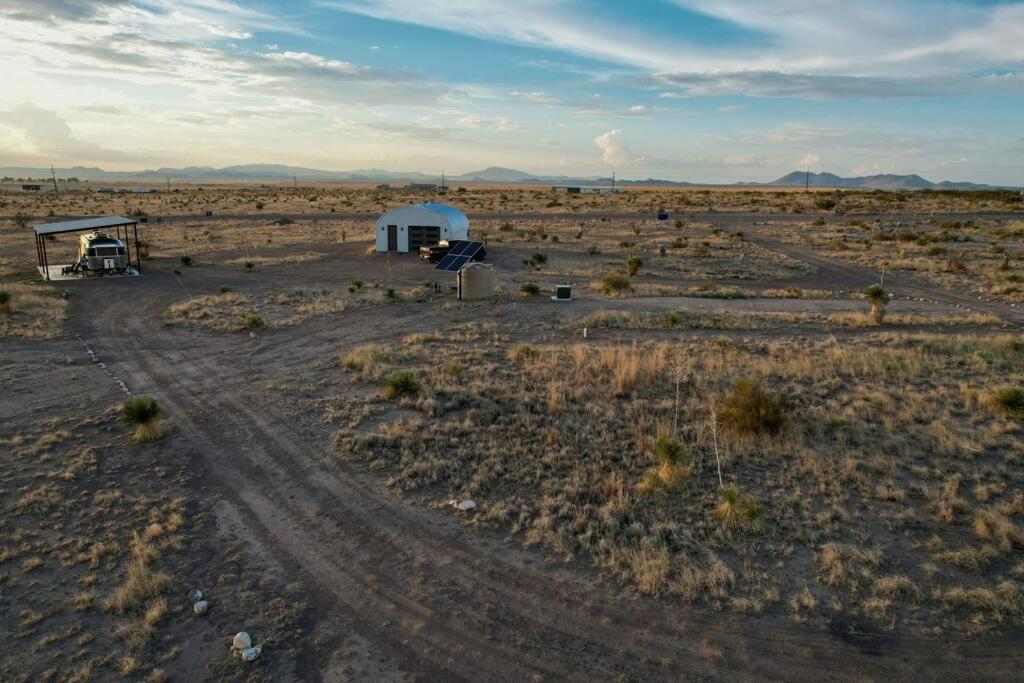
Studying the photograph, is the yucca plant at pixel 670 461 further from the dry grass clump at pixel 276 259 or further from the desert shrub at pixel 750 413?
the dry grass clump at pixel 276 259

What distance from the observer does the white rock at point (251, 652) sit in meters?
7.72

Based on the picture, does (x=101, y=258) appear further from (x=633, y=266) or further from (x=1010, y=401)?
(x=1010, y=401)

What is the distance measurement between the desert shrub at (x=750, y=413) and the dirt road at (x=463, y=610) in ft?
20.9

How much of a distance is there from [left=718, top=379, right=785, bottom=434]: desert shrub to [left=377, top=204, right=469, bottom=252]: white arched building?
35.2 meters

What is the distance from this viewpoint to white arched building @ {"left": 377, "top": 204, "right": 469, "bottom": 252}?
156 feet

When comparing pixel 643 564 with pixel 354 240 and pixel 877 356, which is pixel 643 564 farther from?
pixel 354 240

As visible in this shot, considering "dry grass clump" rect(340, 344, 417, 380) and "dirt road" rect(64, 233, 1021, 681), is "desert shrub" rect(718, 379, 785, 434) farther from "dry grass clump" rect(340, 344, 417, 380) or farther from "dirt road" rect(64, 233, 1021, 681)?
"dry grass clump" rect(340, 344, 417, 380)

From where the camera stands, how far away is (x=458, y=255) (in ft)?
135

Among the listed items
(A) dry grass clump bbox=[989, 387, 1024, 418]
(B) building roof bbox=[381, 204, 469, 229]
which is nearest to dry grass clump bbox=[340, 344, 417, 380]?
(A) dry grass clump bbox=[989, 387, 1024, 418]

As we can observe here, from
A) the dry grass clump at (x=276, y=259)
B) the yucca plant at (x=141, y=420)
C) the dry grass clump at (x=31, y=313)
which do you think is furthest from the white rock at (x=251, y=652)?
the dry grass clump at (x=276, y=259)

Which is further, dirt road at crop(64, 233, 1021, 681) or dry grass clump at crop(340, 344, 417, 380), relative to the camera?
dry grass clump at crop(340, 344, 417, 380)

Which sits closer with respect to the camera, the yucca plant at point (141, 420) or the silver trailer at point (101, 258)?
the yucca plant at point (141, 420)

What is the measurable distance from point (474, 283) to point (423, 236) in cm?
1861

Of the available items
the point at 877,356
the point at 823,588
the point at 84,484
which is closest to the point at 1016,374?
the point at 877,356
